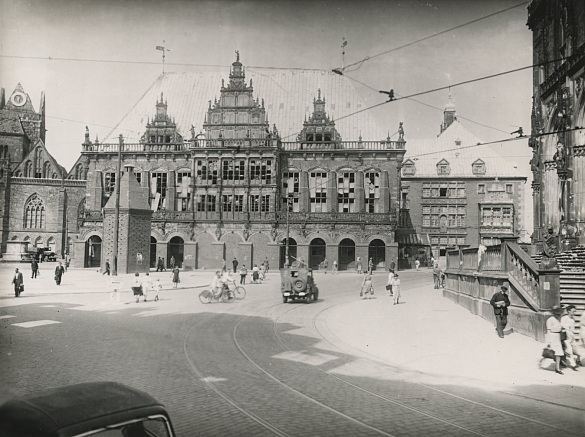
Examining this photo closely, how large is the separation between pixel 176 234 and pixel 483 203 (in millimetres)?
36199

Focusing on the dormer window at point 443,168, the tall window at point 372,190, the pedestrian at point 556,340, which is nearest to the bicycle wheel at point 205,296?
the pedestrian at point 556,340

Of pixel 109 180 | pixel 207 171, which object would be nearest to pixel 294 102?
pixel 207 171

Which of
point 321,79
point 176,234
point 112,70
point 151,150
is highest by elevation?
point 321,79

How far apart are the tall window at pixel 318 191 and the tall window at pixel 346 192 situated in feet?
4.72

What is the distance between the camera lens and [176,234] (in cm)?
5512

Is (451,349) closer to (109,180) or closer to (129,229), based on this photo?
(129,229)

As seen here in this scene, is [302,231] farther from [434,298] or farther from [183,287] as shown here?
[434,298]

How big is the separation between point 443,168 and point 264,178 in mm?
24816

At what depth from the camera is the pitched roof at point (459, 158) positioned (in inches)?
2549

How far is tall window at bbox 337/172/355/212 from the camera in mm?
53581

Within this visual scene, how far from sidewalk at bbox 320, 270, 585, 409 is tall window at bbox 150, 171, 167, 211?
39154 millimetres

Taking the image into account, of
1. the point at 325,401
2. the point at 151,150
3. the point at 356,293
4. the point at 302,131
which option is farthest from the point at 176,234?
the point at 325,401

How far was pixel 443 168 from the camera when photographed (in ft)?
219

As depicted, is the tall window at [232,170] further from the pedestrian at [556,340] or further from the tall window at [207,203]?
the pedestrian at [556,340]
